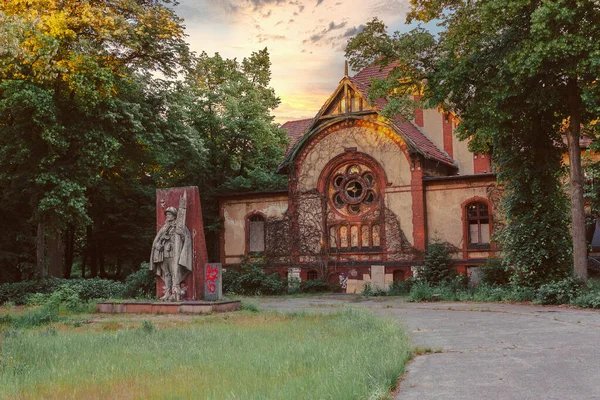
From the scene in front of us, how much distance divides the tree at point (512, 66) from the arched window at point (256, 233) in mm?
13215

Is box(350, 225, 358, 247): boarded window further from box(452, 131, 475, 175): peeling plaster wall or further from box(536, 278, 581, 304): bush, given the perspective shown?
box(536, 278, 581, 304): bush

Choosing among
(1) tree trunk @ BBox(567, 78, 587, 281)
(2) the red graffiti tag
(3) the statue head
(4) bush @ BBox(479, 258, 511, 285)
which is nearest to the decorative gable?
(4) bush @ BBox(479, 258, 511, 285)

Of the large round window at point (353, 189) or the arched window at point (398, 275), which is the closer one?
the arched window at point (398, 275)

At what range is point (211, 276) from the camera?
2011 cm

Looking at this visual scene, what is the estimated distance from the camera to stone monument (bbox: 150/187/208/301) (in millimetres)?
19656

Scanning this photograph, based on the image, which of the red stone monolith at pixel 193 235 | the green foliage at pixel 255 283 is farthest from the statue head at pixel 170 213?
the green foliage at pixel 255 283

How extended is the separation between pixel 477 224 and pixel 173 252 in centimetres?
1403

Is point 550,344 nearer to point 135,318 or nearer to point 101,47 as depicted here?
point 135,318

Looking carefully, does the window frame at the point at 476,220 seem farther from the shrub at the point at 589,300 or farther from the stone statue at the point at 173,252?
the stone statue at the point at 173,252

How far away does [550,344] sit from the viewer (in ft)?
31.6

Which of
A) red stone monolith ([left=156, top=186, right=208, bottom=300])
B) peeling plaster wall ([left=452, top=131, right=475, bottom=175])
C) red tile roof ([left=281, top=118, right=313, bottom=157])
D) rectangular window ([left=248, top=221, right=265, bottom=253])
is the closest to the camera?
red stone monolith ([left=156, top=186, right=208, bottom=300])

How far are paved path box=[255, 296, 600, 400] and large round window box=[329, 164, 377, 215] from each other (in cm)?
1543

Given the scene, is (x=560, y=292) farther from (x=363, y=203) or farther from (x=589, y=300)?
(x=363, y=203)

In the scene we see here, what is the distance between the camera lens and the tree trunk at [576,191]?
18.6m
